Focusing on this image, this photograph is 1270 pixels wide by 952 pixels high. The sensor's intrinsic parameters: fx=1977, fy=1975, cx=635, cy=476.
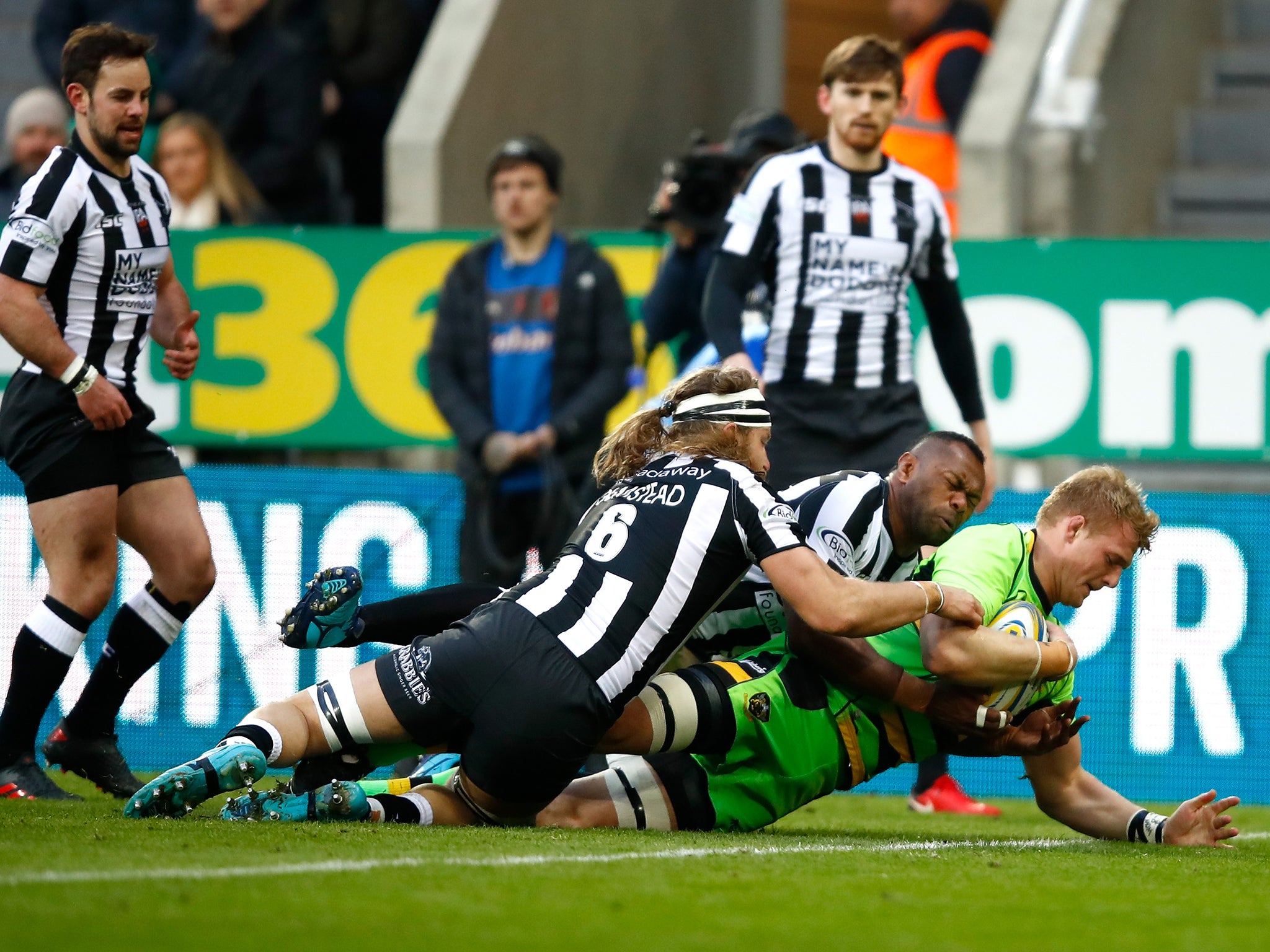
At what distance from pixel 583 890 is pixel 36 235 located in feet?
9.40

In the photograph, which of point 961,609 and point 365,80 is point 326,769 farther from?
point 365,80

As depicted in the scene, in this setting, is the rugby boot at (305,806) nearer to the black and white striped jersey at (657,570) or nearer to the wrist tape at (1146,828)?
the black and white striped jersey at (657,570)

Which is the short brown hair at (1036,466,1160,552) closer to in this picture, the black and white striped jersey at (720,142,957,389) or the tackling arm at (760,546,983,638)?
the tackling arm at (760,546,983,638)

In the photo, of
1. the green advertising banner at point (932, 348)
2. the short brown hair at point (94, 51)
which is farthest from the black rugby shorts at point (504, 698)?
the green advertising banner at point (932, 348)

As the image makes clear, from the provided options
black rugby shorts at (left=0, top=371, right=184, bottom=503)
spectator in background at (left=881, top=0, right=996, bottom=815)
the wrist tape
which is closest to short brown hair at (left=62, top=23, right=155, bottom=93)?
black rugby shorts at (left=0, top=371, right=184, bottom=503)

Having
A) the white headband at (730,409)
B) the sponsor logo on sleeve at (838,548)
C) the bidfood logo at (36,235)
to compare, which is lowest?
the sponsor logo on sleeve at (838,548)

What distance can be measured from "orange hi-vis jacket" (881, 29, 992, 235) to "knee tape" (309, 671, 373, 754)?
6.17 metres

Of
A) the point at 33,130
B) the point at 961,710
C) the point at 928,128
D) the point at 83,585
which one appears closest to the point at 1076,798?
the point at 961,710

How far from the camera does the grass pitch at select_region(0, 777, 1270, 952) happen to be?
11.5 ft

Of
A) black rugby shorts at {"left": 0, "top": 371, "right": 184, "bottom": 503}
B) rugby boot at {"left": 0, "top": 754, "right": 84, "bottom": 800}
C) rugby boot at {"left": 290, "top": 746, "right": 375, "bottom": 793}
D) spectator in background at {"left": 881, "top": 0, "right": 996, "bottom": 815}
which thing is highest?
spectator in background at {"left": 881, "top": 0, "right": 996, "bottom": 815}

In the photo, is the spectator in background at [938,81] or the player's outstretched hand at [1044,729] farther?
the spectator in background at [938,81]

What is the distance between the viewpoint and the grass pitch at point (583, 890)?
3496 mm

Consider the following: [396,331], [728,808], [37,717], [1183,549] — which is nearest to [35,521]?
[37,717]

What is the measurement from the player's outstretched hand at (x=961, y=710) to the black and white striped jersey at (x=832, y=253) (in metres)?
1.63
